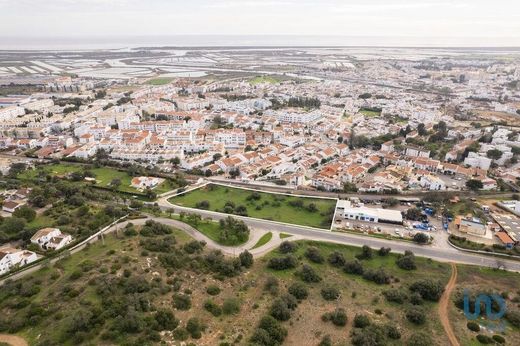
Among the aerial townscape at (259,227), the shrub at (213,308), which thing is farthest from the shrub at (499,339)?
the shrub at (213,308)

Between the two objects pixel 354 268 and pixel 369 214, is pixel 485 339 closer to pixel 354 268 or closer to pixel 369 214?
pixel 354 268

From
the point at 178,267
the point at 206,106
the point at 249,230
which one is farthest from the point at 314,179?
the point at 206,106

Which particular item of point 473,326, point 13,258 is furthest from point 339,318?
point 13,258

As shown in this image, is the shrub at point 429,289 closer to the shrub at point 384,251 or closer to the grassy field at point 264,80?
the shrub at point 384,251

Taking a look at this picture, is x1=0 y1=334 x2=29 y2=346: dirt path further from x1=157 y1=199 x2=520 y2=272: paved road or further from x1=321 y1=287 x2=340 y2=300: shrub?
x1=157 y1=199 x2=520 y2=272: paved road

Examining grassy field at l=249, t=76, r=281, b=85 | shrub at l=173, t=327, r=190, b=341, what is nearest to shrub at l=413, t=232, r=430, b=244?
shrub at l=173, t=327, r=190, b=341

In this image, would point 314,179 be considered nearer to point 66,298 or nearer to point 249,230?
point 249,230
